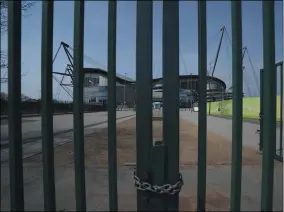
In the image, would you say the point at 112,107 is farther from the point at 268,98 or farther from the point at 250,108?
the point at 250,108

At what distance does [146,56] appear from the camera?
191 cm

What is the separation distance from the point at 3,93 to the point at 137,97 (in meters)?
0.89

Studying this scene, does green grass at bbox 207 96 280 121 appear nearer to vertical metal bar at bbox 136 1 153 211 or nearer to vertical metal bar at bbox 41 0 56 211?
vertical metal bar at bbox 136 1 153 211

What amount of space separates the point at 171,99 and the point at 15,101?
3.20 ft

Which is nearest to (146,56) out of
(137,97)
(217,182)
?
(137,97)

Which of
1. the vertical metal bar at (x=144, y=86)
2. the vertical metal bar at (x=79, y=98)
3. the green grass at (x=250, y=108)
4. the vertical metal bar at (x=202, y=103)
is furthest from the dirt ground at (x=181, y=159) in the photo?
the vertical metal bar at (x=144, y=86)

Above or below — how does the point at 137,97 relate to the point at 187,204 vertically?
above

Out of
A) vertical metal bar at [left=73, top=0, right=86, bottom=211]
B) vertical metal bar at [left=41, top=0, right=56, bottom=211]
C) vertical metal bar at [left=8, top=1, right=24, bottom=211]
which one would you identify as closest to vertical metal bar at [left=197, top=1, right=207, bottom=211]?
vertical metal bar at [left=73, top=0, right=86, bottom=211]

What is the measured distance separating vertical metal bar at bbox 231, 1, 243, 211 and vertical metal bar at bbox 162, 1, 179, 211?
37cm

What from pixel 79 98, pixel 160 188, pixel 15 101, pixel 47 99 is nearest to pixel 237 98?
pixel 160 188

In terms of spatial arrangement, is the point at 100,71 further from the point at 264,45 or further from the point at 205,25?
the point at 264,45

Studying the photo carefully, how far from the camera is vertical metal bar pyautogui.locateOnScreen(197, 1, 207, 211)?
198 cm

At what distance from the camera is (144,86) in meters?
1.93

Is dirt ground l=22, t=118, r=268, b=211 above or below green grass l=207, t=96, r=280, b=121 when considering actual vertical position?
below
